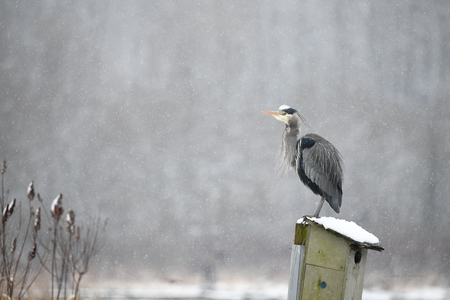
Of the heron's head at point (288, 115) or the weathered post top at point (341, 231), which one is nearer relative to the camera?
the weathered post top at point (341, 231)

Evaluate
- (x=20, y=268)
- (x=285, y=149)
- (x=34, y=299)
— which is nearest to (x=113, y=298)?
(x=20, y=268)

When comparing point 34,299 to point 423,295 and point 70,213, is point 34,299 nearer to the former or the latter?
point 70,213

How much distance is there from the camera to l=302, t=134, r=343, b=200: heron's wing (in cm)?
321

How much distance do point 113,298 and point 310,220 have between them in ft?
12.9

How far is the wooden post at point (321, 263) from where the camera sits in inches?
90.0

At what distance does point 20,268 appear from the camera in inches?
197

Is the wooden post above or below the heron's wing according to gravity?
below

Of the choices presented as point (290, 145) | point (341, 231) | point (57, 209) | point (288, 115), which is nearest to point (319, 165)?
point (290, 145)

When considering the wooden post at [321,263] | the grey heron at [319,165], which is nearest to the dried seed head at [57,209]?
the wooden post at [321,263]

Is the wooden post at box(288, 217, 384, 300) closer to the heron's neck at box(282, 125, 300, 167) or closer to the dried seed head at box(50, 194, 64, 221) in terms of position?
the heron's neck at box(282, 125, 300, 167)

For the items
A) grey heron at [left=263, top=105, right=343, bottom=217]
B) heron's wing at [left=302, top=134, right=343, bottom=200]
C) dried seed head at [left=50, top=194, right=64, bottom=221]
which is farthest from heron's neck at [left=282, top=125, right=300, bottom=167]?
dried seed head at [left=50, top=194, right=64, bottom=221]

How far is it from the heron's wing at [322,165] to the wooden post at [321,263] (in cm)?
89

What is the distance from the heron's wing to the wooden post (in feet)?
2.93

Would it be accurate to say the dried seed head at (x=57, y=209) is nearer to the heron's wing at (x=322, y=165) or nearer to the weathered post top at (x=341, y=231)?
the weathered post top at (x=341, y=231)
